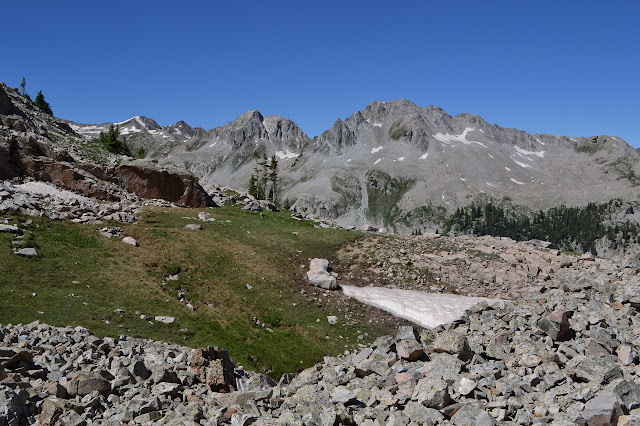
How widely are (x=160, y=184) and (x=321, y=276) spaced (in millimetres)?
39398

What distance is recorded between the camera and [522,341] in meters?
12.9

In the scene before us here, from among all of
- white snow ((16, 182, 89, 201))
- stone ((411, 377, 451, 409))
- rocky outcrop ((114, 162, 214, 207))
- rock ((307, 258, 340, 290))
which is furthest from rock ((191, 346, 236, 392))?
rocky outcrop ((114, 162, 214, 207))

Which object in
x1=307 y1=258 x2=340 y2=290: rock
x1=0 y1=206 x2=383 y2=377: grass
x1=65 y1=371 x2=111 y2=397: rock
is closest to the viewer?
x1=65 y1=371 x2=111 y2=397: rock

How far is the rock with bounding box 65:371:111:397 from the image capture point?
1323 centimetres

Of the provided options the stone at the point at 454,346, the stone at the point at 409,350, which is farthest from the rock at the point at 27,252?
the stone at the point at 454,346

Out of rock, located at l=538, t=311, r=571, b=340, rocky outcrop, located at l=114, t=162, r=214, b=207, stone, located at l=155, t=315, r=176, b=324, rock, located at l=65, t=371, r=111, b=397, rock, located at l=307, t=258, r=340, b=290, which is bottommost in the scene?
stone, located at l=155, t=315, r=176, b=324

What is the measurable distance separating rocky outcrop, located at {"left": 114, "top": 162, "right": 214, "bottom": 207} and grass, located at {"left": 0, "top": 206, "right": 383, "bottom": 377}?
19.9 meters

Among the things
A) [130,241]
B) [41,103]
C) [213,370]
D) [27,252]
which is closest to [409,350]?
[213,370]

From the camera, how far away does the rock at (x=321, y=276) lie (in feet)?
126

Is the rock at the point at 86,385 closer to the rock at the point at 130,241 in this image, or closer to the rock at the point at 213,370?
the rock at the point at 213,370

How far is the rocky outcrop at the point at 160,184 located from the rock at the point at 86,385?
54.4m

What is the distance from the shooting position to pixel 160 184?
213 feet

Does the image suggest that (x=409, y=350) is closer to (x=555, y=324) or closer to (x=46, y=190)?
(x=555, y=324)

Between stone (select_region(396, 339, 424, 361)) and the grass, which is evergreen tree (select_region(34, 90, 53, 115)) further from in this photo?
stone (select_region(396, 339, 424, 361))
